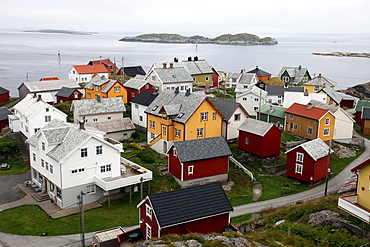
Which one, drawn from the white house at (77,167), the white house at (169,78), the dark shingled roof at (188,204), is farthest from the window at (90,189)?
the white house at (169,78)

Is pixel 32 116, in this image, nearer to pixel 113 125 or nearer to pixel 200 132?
pixel 113 125

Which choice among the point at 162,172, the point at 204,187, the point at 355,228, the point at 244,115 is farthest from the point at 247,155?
the point at 355,228

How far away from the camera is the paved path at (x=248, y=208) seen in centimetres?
2697

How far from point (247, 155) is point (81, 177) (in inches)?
788

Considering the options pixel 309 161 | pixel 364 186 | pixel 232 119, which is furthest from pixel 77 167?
pixel 364 186

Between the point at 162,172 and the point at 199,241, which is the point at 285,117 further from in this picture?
the point at 199,241

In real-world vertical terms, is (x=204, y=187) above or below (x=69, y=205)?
above

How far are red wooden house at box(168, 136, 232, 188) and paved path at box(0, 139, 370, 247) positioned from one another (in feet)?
19.2

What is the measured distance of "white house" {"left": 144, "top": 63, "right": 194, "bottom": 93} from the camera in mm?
68500

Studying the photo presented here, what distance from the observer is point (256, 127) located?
4409cm

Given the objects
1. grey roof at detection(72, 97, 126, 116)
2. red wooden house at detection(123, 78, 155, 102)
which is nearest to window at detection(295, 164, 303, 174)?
grey roof at detection(72, 97, 126, 116)

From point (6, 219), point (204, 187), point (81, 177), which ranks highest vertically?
point (204, 187)

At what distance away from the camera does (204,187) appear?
26031mm

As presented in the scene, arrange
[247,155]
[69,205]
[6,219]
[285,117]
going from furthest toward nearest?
1. [285,117]
2. [247,155]
3. [69,205]
4. [6,219]
